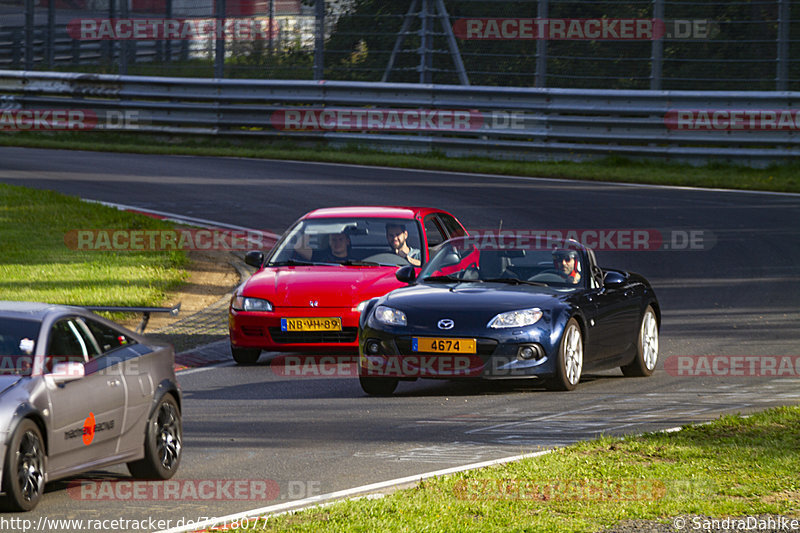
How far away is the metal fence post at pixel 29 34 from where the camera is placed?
103 ft

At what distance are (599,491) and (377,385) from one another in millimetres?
4090

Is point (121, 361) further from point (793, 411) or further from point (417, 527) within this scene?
point (793, 411)

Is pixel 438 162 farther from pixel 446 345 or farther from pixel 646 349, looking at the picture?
pixel 446 345

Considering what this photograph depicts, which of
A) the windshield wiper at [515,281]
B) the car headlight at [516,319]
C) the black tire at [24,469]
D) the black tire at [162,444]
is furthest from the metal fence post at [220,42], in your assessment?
the black tire at [24,469]

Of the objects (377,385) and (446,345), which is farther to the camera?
(377,385)

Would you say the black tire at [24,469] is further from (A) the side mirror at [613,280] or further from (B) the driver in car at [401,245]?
(B) the driver in car at [401,245]

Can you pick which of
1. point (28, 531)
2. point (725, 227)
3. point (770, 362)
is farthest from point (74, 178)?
point (28, 531)

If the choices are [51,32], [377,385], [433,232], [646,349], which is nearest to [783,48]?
[433,232]

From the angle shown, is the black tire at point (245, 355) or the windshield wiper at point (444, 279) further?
the black tire at point (245, 355)

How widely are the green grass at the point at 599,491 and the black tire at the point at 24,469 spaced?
1.26 m

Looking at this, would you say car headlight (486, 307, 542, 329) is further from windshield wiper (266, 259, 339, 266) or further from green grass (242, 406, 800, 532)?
windshield wiper (266, 259, 339, 266)

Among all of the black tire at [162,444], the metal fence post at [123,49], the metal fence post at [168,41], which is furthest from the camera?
the metal fence post at [123,49]

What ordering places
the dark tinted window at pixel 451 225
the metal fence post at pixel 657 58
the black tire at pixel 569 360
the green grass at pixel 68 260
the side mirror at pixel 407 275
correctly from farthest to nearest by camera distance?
the metal fence post at pixel 657 58 < the green grass at pixel 68 260 < the dark tinted window at pixel 451 225 < the side mirror at pixel 407 275 < the black tire at pixel 569 360

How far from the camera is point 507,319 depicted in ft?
36.3
